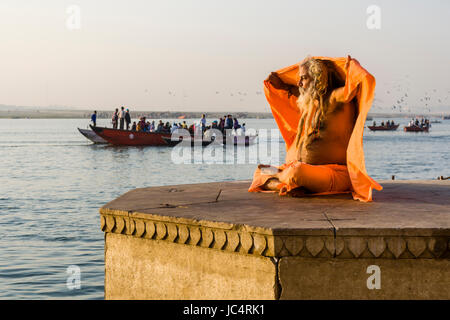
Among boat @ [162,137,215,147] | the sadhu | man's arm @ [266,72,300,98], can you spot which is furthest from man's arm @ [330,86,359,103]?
boat @ [162,137,215,147]

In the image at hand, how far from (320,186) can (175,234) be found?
6.11ft

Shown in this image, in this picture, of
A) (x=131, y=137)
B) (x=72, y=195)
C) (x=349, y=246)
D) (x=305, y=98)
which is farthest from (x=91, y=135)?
(x=349, y=246)

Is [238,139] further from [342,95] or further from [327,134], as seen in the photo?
[342,95]

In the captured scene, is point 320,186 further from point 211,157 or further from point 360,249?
point 211,157

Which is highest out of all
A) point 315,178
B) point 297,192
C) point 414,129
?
point 315,178

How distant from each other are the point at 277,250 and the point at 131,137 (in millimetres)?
42627

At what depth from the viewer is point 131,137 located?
4600 centimetres

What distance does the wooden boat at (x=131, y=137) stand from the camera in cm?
4516

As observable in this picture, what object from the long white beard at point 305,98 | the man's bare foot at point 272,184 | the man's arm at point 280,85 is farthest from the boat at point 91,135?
the man's bare foot at point 272,184

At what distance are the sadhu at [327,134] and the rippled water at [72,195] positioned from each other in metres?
4.34

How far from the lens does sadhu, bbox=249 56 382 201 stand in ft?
18.7

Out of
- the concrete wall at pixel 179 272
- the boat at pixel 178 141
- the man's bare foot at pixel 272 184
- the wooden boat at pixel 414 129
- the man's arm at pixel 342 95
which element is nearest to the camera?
the concrete wall at pixel 179 272

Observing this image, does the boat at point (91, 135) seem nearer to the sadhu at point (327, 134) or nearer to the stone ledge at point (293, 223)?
the sadhu at point (327, 134)

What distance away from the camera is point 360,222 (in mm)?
4312
